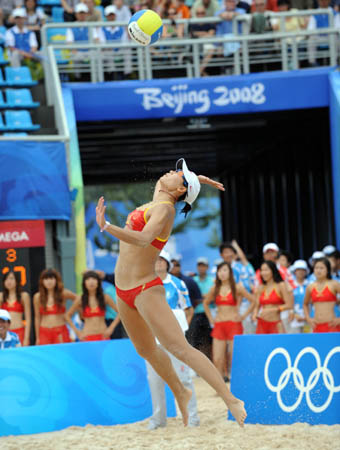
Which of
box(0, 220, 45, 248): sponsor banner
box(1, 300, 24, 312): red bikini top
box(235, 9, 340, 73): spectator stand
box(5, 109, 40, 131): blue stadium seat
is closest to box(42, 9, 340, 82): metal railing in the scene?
box(235, 9, 340, 73): spectator stand

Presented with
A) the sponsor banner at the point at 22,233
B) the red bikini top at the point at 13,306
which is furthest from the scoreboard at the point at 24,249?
the red bikini top at the point at 13,306

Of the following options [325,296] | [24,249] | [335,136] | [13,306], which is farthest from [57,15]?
[325,296]

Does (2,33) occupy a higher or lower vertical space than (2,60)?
higher

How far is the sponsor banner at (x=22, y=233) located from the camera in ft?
37.4

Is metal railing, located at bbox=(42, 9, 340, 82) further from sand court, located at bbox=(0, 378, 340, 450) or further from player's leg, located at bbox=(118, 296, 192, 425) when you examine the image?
player's leg, located at bbox=(118, 296, 192, 425)

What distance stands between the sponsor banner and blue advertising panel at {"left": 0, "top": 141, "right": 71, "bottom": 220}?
0.35 ft

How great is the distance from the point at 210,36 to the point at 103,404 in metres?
8.62

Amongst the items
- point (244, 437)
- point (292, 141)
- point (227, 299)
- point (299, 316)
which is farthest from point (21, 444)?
point (292, 141)

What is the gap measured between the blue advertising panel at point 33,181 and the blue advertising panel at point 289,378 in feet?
16.7

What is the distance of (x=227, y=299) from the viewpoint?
34.2 ft

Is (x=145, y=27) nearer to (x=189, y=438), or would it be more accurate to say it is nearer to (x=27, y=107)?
(x=189, y=438)

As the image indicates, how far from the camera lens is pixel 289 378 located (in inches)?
294

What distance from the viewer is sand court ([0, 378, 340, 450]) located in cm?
672

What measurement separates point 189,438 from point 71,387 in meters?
1.49
